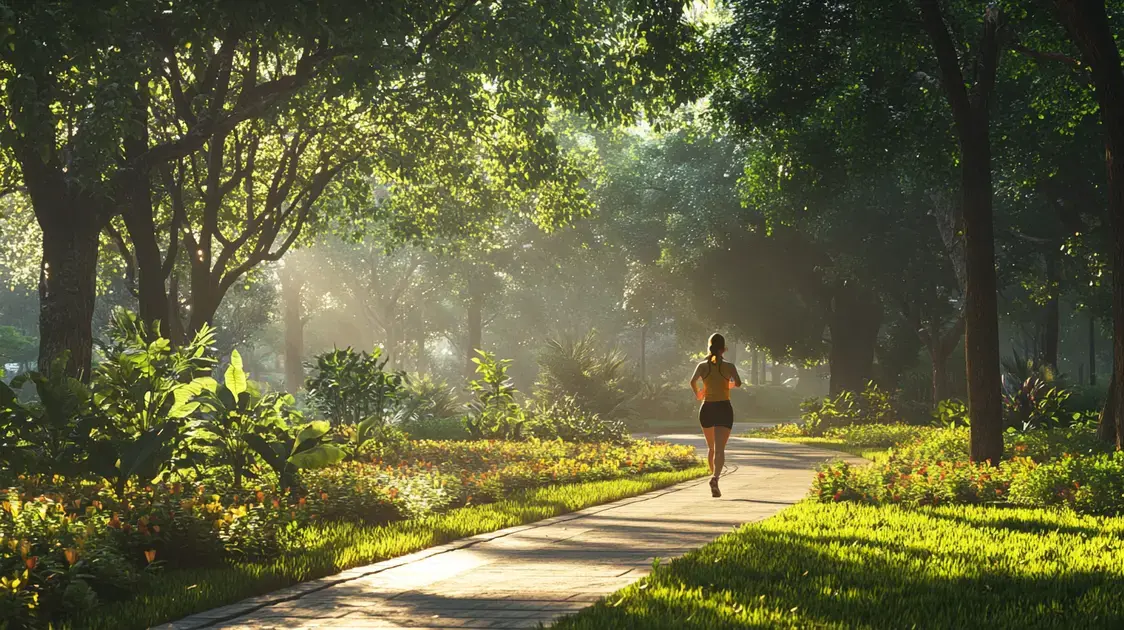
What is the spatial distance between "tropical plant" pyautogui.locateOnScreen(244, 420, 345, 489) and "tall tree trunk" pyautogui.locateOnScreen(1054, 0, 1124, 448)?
798 centimetres

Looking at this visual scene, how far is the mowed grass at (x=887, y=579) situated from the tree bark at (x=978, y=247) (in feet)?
13.7

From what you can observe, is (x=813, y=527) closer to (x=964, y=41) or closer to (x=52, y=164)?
(x=964, y=41)

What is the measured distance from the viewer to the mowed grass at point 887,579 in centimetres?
546

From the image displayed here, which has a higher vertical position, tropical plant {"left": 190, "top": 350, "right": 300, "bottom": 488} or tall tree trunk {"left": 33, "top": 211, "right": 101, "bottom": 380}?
tall tree trunk {"left": 33, "top": 211, "right": 101, "bottom": 380}

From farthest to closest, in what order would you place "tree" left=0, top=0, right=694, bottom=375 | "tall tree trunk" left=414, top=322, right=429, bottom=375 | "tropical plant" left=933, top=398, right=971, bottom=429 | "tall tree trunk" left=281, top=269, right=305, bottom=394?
"tall tree trunk" left=414, top=322, right=429, bottom=375 → "tall tree trunk" left=281, top=269, right=305, bottom=394 → "tropical plant" left=933, top=398, right=971, bottom=429 → "tree" left=0, top=0, right=694, bottom=375

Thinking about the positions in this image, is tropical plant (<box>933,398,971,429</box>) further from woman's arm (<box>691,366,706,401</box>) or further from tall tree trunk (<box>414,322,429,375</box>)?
tall tree trunk (<box>414,322,429,375</box>)

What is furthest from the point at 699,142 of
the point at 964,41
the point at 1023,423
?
the point at 964,41

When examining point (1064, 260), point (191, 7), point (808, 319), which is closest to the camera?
point (191, 7)

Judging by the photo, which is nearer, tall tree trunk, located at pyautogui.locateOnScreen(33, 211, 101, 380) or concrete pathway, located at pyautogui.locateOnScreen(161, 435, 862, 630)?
concrete pathway, located at pyautogui.locateOnScreen(161, 435, 862, 630)

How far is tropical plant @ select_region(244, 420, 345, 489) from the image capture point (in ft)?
33.6

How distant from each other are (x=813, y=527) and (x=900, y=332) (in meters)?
27.0

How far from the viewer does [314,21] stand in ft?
42.7

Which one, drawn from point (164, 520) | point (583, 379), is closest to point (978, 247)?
point (164, 520)

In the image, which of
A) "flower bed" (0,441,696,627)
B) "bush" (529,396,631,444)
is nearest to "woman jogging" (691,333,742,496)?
"flower bed" (0,441,696,627)
